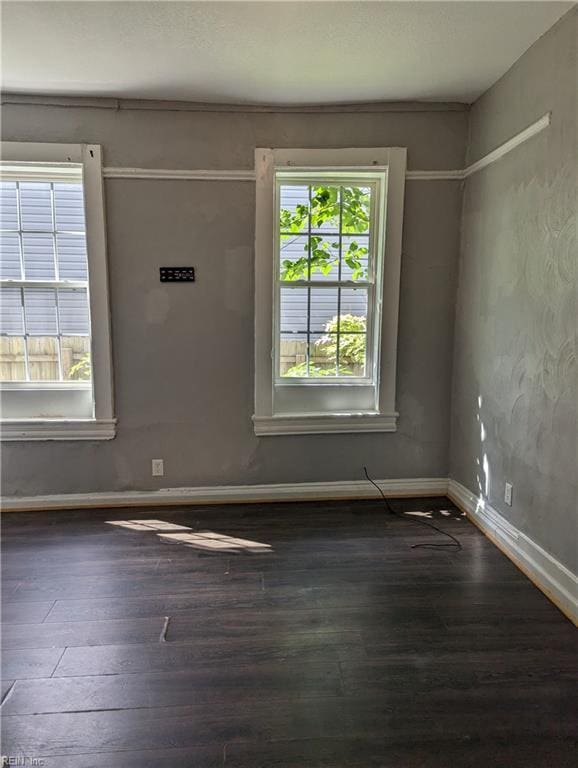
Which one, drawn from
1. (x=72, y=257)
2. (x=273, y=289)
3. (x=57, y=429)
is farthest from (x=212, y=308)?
(x=57, y=429)

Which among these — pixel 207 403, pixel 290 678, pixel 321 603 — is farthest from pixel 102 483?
pixel 290 678

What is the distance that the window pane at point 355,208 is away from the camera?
3.13 meters

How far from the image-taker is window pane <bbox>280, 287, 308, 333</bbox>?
3191mm

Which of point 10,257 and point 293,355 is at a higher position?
point 10,257

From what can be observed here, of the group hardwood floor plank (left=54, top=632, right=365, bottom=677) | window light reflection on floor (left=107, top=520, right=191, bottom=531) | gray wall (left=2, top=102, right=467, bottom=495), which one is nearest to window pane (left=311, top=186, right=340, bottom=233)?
gray wall (left=2, top=102, right=467, bottom=495)

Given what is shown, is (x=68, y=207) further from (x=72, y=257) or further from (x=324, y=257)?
(x=324, y=257)

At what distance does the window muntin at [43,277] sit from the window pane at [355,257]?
1704mm

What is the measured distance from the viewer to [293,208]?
3117mm

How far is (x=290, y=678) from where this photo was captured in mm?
1714

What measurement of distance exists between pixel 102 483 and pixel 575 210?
3139 millimetres

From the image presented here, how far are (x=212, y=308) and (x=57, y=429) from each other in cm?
131

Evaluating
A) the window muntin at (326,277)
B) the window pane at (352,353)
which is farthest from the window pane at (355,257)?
the window pane at (352,353)

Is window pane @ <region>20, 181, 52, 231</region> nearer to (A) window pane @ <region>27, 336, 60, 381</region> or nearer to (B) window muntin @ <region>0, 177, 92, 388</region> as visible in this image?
(B) window muntin @ <region>0, 177, 92, 388</region>

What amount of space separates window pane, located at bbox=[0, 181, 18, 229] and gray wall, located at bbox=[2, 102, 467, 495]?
0.31 metres
